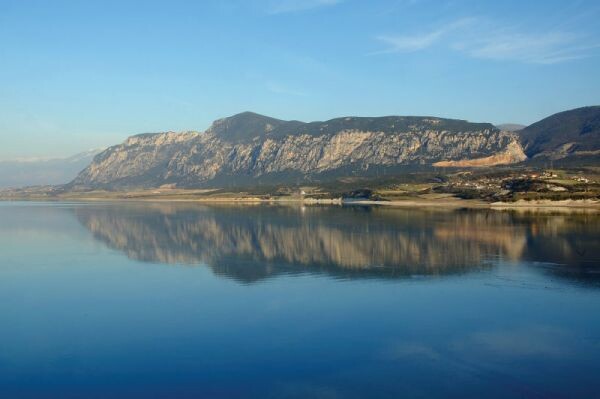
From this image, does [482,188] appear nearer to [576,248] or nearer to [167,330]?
[576,248]

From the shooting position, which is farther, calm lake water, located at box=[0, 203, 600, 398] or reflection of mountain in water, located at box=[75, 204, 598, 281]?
reflection of mountain in water, located at box=[75, 204, 598, 281]

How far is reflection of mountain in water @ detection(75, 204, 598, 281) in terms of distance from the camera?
3472 cm

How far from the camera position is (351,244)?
143 ft

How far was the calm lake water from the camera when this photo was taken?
15.6 metres

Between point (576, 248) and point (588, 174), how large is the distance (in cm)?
8716

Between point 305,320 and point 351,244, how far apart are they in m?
22.1

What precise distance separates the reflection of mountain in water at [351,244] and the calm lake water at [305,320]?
0.32 metres

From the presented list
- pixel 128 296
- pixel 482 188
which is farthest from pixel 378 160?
pixel 128 296

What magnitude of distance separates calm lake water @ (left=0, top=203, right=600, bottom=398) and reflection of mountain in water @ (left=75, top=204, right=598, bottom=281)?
0.32 metres

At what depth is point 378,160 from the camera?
199m

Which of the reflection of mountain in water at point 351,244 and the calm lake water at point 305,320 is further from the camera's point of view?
the reflection of mountain in water at point 351,244

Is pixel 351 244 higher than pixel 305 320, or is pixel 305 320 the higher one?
pixel 305 320

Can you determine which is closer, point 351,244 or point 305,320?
point 305,320

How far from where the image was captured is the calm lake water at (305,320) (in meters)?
15.6
